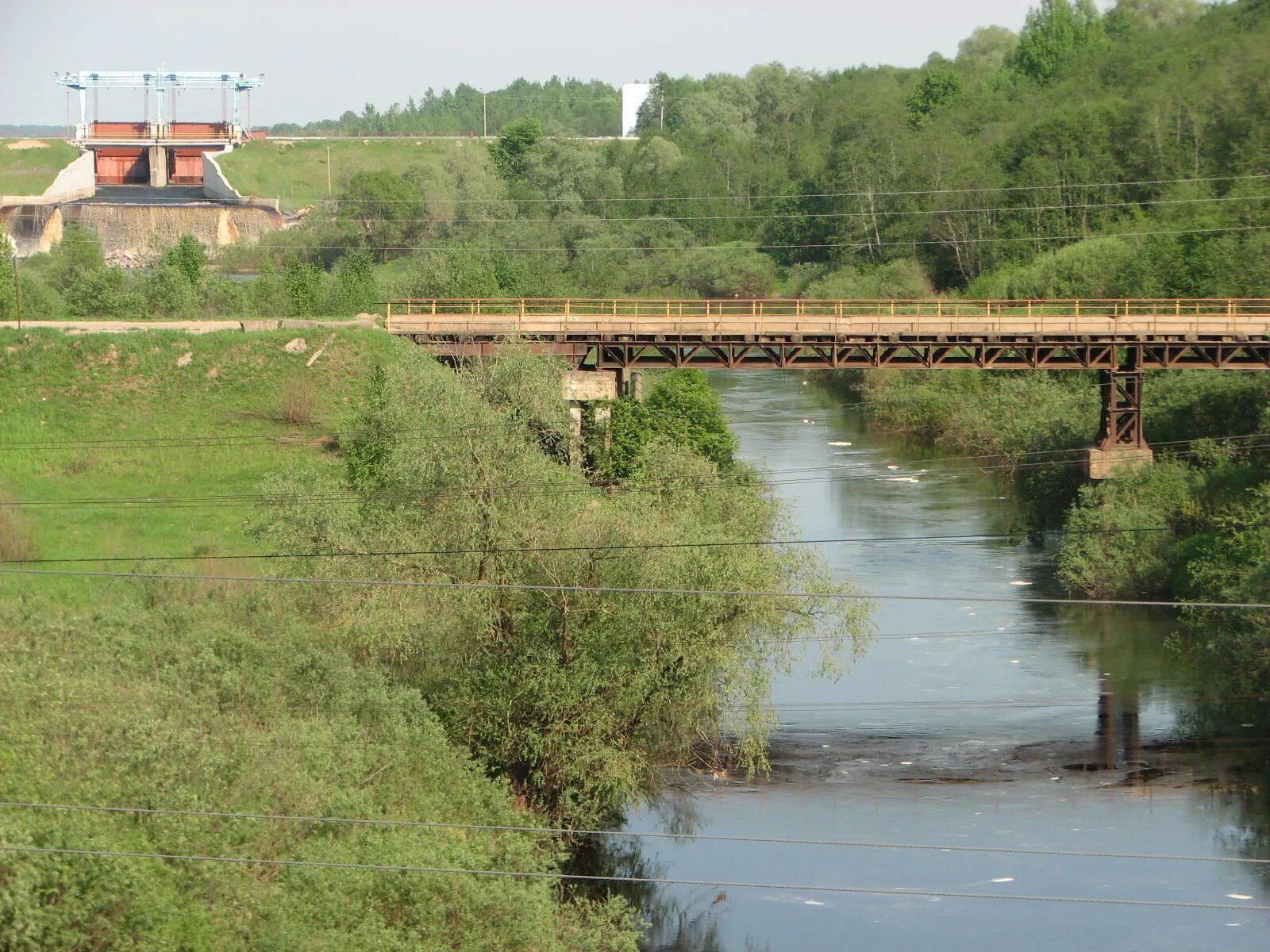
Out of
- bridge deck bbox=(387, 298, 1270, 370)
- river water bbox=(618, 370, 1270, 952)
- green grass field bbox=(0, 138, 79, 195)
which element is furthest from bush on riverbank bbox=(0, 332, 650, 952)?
green grass field bbox=(0, 138, 79, 195)

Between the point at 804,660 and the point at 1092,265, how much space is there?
41807mm

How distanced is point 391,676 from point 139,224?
85632 millimetres

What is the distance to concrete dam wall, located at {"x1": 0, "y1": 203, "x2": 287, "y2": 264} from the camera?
103 meters

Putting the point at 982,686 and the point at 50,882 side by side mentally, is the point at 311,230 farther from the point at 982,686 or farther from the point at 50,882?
the point at 50,882

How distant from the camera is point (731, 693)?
2722 cm

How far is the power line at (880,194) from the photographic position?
8162 cm

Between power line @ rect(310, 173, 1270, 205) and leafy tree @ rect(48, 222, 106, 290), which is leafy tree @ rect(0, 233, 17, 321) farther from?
power line @ rect(310, 173, 1270, 205)

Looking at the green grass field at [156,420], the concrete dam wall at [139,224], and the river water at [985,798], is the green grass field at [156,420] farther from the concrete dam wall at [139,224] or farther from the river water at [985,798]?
the concrete dam wall at [139,224]

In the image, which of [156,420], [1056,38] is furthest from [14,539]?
[1056,38]

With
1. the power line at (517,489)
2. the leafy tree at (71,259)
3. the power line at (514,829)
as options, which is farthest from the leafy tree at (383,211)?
the power line at (514,829)

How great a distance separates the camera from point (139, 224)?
106250 millimetres

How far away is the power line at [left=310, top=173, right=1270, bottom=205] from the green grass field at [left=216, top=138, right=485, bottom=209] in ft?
36.2

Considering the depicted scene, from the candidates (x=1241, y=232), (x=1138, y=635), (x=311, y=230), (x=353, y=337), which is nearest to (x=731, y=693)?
(x=1138, y=635)

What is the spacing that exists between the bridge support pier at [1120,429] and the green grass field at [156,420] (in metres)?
20.9
